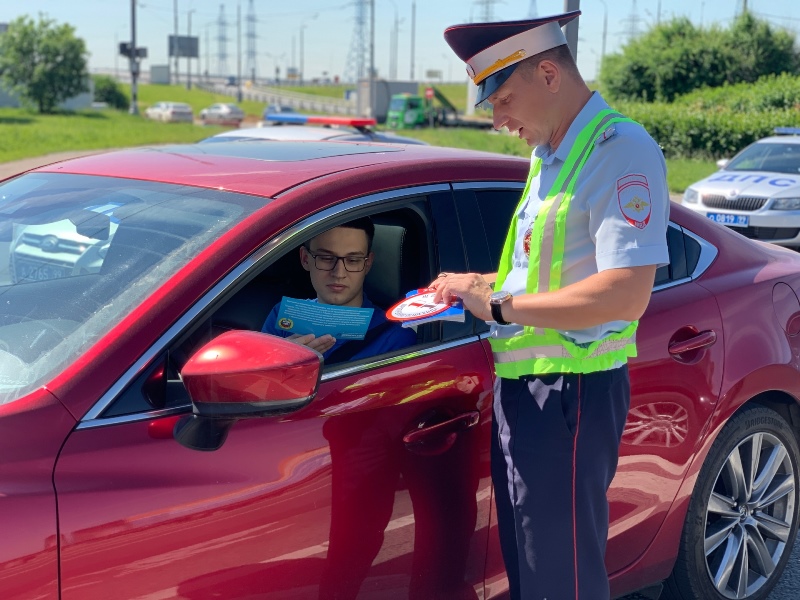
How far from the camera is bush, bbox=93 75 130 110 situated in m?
73.9

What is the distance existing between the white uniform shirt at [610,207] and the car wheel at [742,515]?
110 cm

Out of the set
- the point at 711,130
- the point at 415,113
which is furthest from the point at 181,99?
Answer: the point at 711,130

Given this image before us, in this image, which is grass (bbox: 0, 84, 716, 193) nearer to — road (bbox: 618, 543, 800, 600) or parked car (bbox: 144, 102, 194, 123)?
parked car (bbox: 144, 102, 194, 123)

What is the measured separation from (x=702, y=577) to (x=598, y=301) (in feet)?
4.93

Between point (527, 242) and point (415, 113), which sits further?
point (415, 113)

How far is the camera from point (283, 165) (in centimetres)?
250

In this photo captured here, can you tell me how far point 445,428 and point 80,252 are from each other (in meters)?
1.05

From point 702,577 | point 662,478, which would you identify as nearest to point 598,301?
point 662,478

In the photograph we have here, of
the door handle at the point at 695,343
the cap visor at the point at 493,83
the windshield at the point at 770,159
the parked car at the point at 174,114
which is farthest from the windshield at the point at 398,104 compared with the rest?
the cap visor at the point at 493,83

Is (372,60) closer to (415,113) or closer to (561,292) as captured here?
(415,113)

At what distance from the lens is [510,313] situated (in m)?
2.03

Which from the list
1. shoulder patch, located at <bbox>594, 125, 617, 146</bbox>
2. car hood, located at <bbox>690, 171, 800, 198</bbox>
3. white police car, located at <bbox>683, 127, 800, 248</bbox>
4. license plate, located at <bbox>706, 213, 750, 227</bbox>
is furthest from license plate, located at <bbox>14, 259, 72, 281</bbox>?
car hood, located at <bbox>690, 171, 800, 198</bbox>

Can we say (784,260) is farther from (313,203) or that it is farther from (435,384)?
(313,203)

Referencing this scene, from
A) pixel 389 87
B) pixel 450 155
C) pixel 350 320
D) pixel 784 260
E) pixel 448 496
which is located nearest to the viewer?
pixel 448 496
